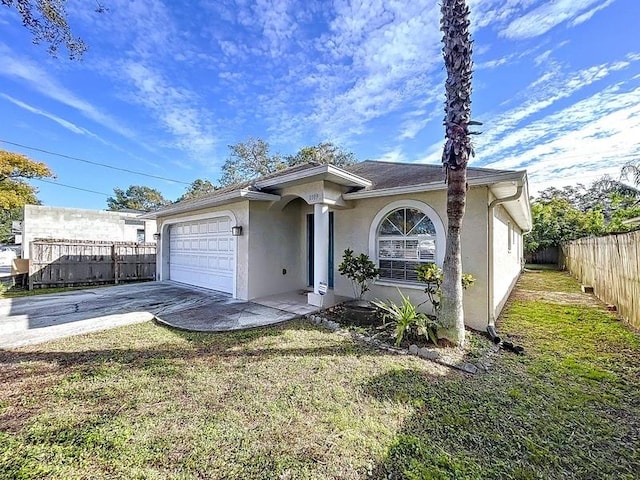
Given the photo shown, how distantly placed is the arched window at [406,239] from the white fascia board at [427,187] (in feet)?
1.61

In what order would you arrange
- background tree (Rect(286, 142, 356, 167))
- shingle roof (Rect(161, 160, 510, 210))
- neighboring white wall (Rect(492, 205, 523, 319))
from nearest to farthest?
shingle roof (Rect(161, 160, 510, 210)) → neighboring white wall (Rect(492, 205, 523, 319)) → background tree (Rect(286, 142, 356, 167))

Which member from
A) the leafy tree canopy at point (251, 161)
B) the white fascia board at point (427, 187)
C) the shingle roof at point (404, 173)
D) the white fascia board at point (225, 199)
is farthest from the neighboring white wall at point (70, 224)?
the white fascia board at point (427, 187)

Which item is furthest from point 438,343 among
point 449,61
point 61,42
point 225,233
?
point 61,42

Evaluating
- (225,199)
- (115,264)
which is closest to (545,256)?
(225,199)

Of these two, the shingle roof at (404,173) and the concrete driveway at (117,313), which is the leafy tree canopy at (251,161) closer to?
the shingle roof at (404,173)

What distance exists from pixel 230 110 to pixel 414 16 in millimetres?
15777

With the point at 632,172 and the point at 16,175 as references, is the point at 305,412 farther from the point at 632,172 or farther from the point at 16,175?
the point at 16,175

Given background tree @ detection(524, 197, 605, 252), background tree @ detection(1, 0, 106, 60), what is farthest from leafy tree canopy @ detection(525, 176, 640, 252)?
background tree @ detection(1, 0, 106, 60)

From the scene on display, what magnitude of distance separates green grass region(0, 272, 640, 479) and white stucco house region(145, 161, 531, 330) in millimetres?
2688

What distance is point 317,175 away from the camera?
7.38 meters

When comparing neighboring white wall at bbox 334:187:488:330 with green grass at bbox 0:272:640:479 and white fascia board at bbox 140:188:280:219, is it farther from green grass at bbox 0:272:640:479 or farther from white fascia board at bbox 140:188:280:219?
white fascia board at bbox 140:188:280:219

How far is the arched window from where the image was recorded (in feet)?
24.1

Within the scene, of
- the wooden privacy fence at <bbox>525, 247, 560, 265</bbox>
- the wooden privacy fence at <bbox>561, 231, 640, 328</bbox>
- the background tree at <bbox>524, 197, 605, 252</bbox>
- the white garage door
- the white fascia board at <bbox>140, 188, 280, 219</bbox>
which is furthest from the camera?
the wooden privacy fence at <bbox>525, 247, 560, 265</bbox>

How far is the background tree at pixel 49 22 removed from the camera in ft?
17.0
